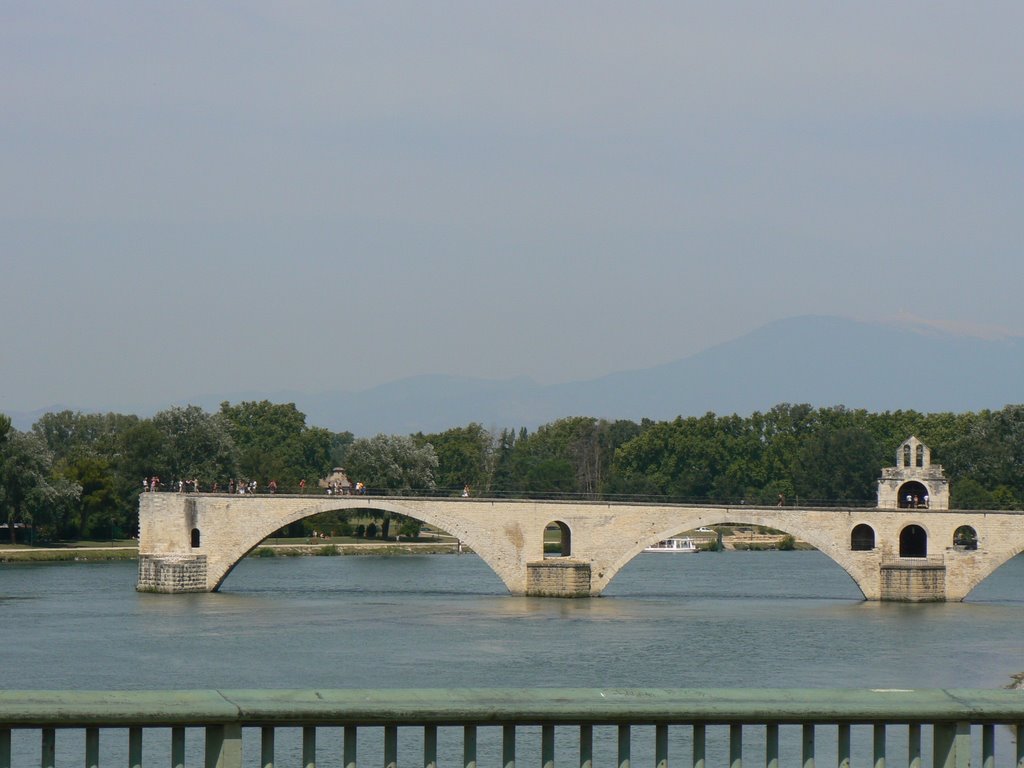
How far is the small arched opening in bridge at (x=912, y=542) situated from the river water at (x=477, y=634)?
2149mm

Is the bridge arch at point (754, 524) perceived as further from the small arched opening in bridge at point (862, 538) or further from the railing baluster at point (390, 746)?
the railing baluster at point (390, 746)

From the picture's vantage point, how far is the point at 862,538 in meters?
45.9

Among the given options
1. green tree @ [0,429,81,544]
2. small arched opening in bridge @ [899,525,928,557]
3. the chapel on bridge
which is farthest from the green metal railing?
green tree @ [0,429,81,544]

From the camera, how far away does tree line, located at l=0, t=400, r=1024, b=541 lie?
61156 mm

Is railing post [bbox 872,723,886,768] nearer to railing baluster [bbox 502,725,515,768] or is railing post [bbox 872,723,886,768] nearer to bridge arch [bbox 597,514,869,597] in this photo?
railing baluster [bbox 502,725,515,768]

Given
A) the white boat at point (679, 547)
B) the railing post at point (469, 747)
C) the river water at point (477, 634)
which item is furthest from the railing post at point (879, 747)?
the white boat at point (679, 547)

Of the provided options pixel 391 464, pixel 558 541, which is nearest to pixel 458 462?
pixel 558 541

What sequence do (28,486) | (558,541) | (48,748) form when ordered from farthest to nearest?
(558,541)
(28,486)
(48,748)

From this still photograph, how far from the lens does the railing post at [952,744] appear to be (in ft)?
12.8

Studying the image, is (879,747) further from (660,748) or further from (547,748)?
(547,748)

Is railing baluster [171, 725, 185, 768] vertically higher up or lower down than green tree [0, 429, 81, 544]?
higher up

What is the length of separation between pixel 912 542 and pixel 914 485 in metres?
1.74

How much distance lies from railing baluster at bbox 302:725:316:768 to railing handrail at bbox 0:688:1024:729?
0.32 ft

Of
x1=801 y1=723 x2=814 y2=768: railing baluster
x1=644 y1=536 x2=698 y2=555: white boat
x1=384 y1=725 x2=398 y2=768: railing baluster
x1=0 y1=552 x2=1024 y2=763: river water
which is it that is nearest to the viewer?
x1=384 y1=725 x2=398 y2=768: railing baluster
